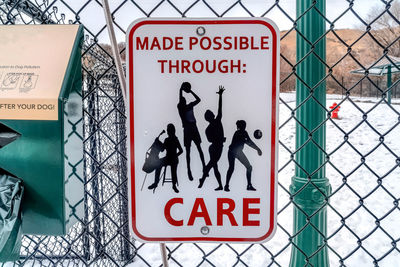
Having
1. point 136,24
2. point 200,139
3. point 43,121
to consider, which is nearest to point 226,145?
point 200,139

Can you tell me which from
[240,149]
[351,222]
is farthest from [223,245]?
[240,149]

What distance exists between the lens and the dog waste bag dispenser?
43.3 inches

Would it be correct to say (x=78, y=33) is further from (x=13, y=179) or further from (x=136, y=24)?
(x=13, y=179)

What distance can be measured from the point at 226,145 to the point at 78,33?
2.11 feet

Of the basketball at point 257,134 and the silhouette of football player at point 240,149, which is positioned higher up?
the basketball at point 257,134

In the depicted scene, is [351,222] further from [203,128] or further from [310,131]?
[203,128]

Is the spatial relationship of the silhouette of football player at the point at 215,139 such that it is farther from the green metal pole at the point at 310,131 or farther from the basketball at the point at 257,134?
the green metal pole at the point at 310,131

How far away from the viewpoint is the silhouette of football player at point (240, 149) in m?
1.11

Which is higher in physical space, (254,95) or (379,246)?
(254,95)

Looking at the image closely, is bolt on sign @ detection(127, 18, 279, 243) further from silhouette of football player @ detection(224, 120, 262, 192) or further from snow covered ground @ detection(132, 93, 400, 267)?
snow covered ground @ detection(132, 93, 400, 267)

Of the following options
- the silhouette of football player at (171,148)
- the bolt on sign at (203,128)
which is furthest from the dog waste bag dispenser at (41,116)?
the silhouette of football player at (171,148)

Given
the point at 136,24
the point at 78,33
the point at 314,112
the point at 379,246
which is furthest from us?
the point at 379,246

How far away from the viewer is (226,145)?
1.12m

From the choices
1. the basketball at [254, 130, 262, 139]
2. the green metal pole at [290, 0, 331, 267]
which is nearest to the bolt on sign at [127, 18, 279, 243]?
the basketball at [254, 130, 262, 139]
